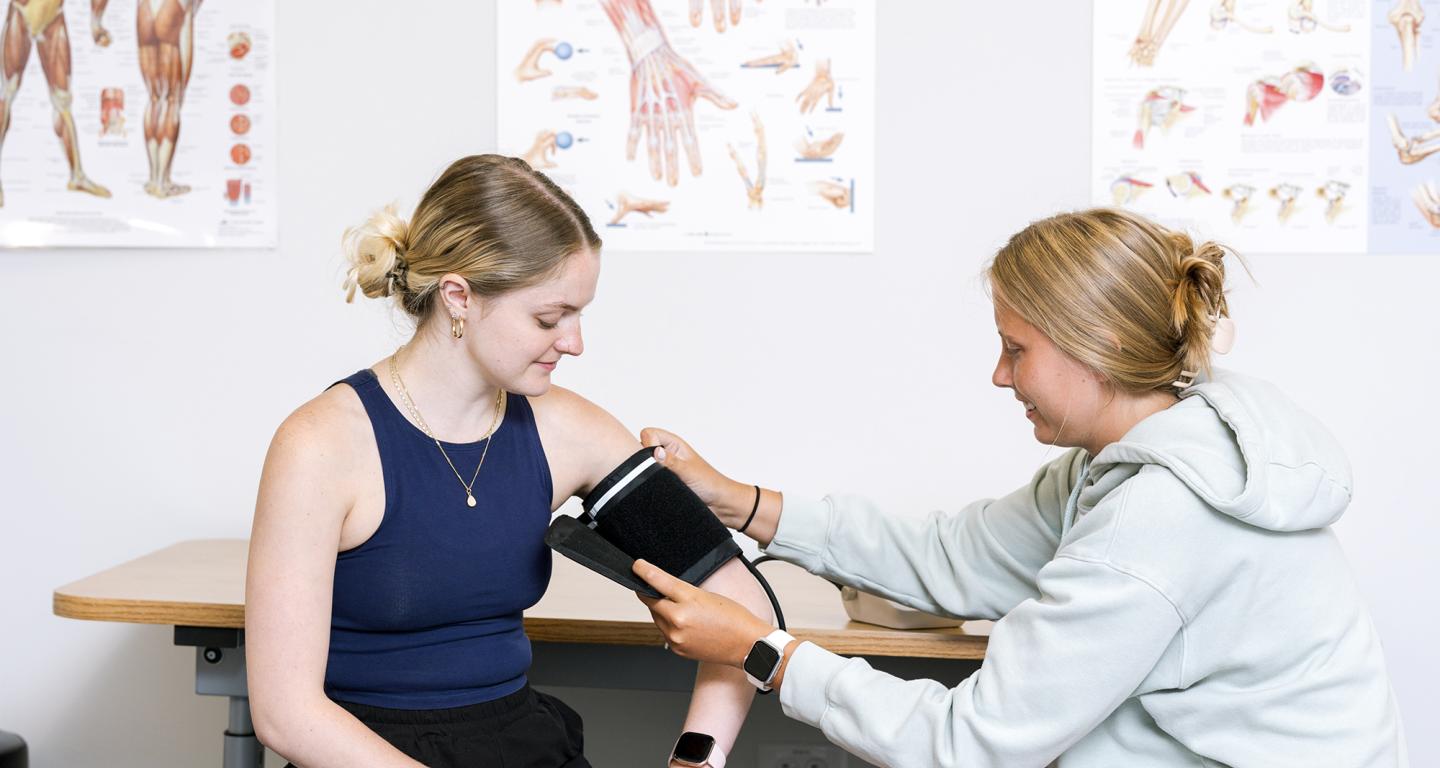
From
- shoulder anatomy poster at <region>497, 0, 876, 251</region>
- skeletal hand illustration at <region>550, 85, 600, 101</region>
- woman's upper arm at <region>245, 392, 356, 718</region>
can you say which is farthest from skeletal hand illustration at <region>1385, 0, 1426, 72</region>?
woman's upper arm at <region>245, 392, 356, 718</region>

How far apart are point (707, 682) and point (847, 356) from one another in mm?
867

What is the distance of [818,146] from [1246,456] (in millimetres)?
1130

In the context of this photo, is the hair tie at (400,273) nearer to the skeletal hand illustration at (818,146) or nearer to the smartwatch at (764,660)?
the smartwatch at (764,660)

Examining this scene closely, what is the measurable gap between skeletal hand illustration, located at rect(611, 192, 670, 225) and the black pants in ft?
3.19

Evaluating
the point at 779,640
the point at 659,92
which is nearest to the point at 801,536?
the point at 779,640

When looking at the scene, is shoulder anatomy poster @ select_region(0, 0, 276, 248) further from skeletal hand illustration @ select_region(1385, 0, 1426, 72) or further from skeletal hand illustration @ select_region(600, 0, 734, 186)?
skeletal hand illustration @ select_region(1385, 0, 1426, 72)

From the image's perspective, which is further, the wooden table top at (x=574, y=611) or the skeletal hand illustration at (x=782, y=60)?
the skeletal hand illustration at (x=782, y=60)

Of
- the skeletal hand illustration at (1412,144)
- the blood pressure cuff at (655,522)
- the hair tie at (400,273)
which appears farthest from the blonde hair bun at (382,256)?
the skeletal hand illustration at (1412,144)

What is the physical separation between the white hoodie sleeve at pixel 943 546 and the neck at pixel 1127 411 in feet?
0.60

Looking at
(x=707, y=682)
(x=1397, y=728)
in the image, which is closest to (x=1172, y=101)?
(x=1397, y=728)

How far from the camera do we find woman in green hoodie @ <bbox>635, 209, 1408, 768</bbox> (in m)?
1.15

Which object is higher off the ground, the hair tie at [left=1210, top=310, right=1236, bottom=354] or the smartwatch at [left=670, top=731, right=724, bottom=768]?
the hair tie at [left=1210, top=310, right=1236, bottom=354]

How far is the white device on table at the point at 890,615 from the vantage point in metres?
1.59

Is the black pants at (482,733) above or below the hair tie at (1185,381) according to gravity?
below
